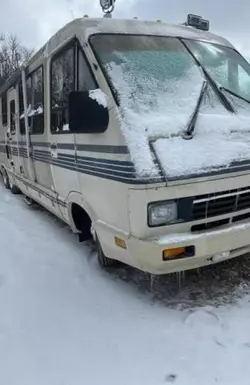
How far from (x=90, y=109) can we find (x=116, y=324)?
1.85m

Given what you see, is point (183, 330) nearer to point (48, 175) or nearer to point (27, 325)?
point (27, 325)

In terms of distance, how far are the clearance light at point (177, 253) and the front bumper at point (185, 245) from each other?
1.1 inches

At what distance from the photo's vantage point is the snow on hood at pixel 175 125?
325 cm

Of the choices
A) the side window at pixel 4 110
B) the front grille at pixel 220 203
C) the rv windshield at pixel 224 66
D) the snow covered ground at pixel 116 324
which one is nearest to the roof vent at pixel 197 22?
the rv windshield at pixel 224 66

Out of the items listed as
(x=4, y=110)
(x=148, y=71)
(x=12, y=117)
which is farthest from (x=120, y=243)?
(x=4, y=110)

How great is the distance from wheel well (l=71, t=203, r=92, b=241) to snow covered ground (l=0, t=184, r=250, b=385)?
330 mm

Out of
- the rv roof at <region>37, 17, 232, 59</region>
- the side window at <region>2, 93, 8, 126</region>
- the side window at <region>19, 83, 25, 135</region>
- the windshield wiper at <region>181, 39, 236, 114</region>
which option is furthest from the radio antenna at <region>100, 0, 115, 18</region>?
the side window at <region>2, 93, 8, 126</region>

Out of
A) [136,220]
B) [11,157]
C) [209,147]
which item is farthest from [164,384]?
[11,157]

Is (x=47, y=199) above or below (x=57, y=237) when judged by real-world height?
above

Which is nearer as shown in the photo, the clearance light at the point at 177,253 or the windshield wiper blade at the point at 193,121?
the clearance light at the point at 177,253

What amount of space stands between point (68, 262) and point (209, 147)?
7.18 feet

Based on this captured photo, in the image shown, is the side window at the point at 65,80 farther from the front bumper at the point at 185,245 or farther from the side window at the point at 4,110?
the side window at the point at 4,110

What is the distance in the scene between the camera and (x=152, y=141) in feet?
10.8

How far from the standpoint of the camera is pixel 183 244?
125 inches
